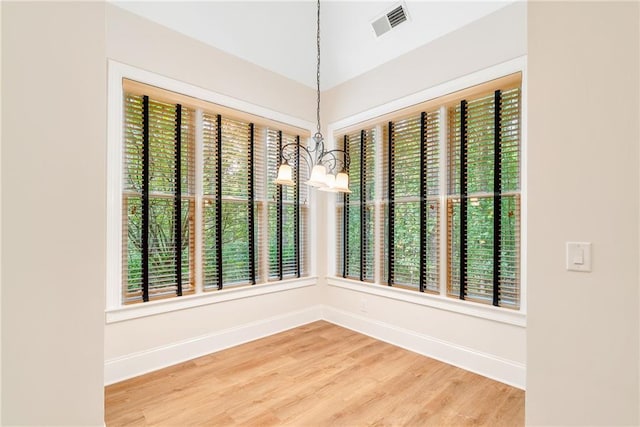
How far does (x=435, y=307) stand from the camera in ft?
9.48

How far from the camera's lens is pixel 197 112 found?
9.77ft

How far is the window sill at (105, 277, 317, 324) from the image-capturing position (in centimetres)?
244

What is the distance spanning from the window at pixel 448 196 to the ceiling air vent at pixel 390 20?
84cm

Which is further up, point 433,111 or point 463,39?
point 463,39

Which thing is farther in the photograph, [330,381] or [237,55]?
[237,55]

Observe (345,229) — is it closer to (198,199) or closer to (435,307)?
(435,307)

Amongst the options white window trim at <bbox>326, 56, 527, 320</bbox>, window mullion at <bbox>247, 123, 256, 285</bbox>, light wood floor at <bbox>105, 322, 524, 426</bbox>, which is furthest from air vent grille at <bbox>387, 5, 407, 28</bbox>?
light wood floor at <bbox>105, 322, 524, 426</bbox>

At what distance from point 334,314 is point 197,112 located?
9.34ft

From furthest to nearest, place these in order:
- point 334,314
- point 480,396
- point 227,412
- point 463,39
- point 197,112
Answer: point 334,314, point 197,112, point 463,39, point 480,396, point 227,412

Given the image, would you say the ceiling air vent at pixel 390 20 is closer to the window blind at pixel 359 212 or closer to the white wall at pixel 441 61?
the white wall at pixel 441 61

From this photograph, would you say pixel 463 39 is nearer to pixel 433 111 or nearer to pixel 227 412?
pixel 433 111
